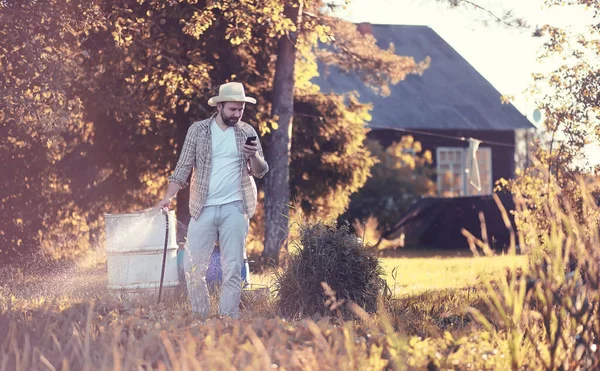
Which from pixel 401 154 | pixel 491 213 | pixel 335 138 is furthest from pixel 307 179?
pixel 401 154

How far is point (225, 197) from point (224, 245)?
38 cm

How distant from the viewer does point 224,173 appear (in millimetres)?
8750

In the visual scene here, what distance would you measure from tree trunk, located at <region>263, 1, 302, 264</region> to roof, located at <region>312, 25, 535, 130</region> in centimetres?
1446

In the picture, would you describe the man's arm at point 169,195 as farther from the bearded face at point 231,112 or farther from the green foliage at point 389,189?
the green foliage at point 389,189

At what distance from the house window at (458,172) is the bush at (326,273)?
941 inches

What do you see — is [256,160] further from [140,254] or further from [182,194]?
[182,194]

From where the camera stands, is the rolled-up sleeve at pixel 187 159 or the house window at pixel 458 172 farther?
the house window at pixel 458 172

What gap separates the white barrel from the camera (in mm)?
10445

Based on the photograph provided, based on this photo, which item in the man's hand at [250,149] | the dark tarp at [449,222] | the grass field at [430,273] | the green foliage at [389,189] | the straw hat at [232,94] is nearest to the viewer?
the man's hand at [250,149]

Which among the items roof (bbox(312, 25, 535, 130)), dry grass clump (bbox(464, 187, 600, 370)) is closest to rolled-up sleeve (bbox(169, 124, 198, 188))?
dry grass clump (bbox(464, 187, 600, 370))

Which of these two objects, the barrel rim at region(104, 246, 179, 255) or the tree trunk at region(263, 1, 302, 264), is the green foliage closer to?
the tree trunk at region(263, 1, 302, 264)

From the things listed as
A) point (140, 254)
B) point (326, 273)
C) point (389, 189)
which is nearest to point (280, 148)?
point (140, 254)

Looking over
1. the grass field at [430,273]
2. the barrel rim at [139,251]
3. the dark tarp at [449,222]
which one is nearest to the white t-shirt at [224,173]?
the barrel rim at [139,251]

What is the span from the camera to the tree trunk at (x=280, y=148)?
58.4 ft
